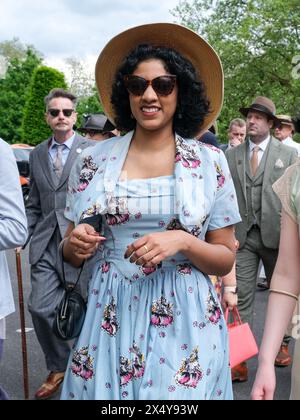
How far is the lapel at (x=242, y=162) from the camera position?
18.2 ft

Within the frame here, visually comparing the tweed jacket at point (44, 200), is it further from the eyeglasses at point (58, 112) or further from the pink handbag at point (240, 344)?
the pink handbag at point (240, 344)

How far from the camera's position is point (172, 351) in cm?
241

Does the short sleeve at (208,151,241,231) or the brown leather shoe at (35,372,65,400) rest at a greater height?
the short sleeve at (208,151,241,231)

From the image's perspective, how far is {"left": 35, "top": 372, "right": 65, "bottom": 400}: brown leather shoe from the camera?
474 centimetres

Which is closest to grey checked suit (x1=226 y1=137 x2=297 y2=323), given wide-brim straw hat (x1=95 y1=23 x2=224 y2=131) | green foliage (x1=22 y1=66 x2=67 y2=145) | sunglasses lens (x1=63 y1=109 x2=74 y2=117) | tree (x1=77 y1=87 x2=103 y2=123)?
sunglasses lens (x1=63 y1=109 x2=74 y2=117)

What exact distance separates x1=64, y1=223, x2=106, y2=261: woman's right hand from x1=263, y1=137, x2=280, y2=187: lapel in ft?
10.7

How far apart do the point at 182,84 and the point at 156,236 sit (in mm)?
741

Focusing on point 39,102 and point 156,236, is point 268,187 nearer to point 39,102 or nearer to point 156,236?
point 156,236

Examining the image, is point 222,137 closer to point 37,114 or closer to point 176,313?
point 37,114

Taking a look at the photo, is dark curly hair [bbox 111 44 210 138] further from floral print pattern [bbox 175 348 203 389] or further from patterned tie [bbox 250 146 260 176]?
patterned tie [bbox 250 146 260 176]

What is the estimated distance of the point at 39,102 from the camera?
34.1m

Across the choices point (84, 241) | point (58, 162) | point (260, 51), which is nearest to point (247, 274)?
point (58, 162)

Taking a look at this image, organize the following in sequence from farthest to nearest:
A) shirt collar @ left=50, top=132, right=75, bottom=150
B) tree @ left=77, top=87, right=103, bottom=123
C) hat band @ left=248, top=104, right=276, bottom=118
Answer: tree @ left=77, top=87, right=103, bottom=123 < hat band @ left=248, top=104, right=276, bottom=118 < shirt collar @ left=50, top=132, right=75, bottom=150
